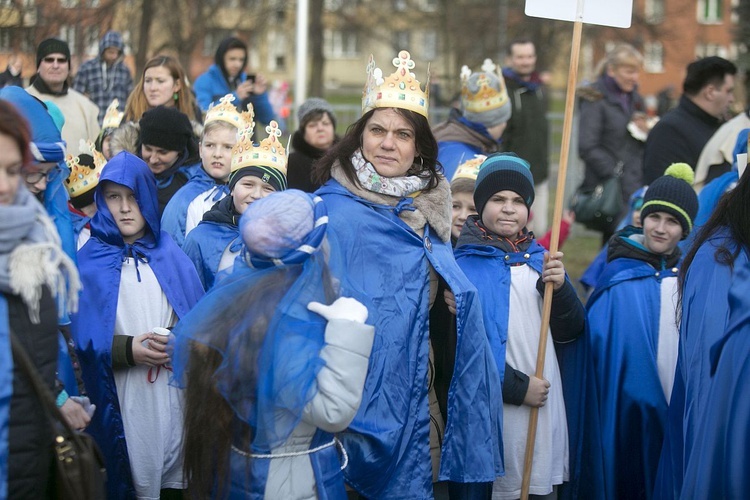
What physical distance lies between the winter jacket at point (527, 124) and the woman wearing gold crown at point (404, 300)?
17.7ft

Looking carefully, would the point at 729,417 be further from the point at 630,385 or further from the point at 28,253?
the point at 28,253

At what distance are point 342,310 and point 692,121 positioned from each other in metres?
5.40

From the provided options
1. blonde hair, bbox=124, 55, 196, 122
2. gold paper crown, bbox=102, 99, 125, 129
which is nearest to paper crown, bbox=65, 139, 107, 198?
gold paper crown, bbox=102, 99, 125, 129

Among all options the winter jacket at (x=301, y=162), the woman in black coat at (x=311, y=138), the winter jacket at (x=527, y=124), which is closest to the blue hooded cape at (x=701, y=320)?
the winter jacket at (x=301, y=162)

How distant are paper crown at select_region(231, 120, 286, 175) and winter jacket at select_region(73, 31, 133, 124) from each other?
4625 mm

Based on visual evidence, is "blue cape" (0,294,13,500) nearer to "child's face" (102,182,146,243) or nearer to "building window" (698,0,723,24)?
"child's face" (102,182,146,243)

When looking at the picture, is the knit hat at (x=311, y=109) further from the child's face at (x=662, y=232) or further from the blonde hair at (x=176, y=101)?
the child's face at (x=662, y=232)

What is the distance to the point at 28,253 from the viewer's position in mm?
3418

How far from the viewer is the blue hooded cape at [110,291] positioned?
16.6 feet

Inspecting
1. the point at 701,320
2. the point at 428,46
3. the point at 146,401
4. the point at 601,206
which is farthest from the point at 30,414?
the point at 428,46

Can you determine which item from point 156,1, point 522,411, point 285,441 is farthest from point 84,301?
point 156,1

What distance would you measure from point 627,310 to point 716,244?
4.51 ft

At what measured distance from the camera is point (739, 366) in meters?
4.11

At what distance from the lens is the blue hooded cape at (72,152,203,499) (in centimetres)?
507
